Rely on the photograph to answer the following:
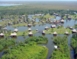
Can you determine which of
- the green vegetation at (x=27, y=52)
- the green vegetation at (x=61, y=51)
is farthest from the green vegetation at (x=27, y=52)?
the green vegetation at (x=61, y=51)

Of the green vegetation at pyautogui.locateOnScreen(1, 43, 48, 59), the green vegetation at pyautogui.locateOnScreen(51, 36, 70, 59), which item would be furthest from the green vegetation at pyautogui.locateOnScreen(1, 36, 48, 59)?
the green vegetation at pyautogui.locateOnScreen(51, 36, 70, 59)

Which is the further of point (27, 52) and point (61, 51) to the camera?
point (61, 51)

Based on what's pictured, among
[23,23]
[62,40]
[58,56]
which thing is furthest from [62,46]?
[23,23]

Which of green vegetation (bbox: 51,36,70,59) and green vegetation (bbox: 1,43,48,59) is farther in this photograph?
green vegetation (bbox: 51,36,70,59)

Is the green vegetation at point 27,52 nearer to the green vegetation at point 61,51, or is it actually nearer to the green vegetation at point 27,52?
the green vegetation at point 27,52

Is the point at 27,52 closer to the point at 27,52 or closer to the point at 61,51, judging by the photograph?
the point at 27,52

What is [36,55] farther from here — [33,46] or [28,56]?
[33,46]

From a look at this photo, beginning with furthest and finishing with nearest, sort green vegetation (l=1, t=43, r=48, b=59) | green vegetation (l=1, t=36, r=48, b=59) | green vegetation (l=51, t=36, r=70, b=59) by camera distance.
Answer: green vegetation (l=51, t=36, r=70, b=59) → green vegetation (l=1, t=36, r=48, b=59) → green vegetation (l=1, t=43, r=48, b=59)

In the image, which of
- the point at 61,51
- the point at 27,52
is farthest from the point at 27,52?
the point at 61,51

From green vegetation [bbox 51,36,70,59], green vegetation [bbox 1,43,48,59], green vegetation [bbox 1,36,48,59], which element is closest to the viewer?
green vegetation [bbox 1,43,48,59]

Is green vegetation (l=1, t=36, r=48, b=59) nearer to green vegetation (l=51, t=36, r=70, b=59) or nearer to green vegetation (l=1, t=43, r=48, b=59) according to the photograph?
green vegetation (l=1, t=43, r=48, b=59)
